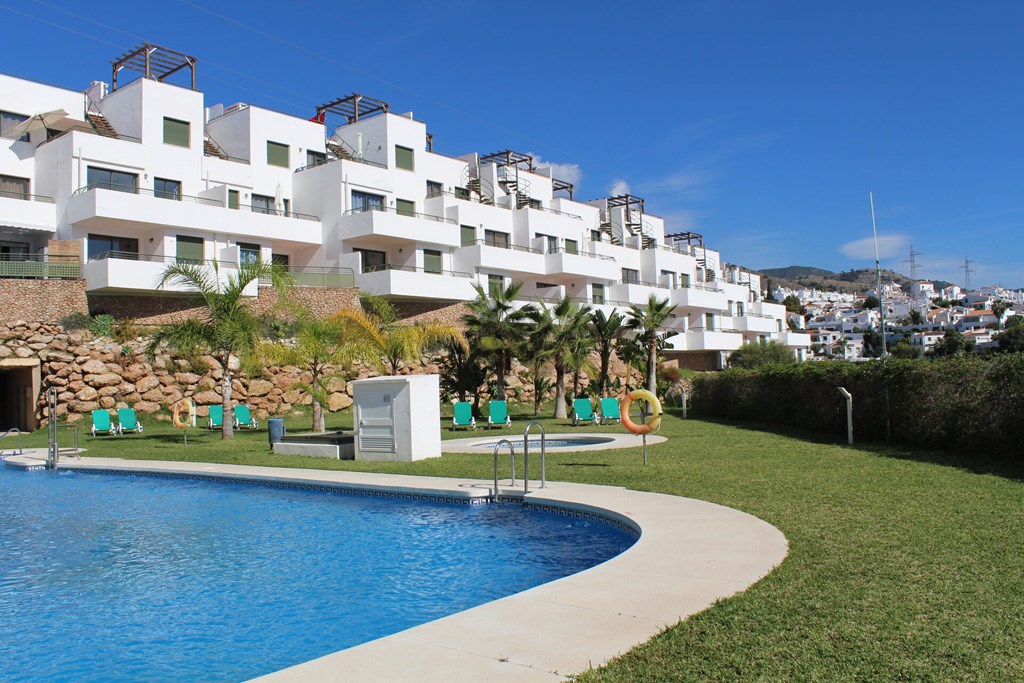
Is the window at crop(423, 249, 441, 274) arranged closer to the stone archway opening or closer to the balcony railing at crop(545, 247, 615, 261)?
the balcony railing at crop(545, 247, 615, 261)

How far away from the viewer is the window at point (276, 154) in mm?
37312

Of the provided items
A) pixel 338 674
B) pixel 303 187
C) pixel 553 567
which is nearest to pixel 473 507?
pixel 553 567

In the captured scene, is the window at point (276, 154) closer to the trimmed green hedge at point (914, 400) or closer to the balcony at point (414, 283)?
the balcony at point (414, 283)

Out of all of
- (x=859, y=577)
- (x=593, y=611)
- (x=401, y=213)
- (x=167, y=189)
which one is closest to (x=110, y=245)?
(x=167, y=189)

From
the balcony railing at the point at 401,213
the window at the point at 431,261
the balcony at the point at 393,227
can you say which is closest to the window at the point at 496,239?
the balcony railing at the point at 401,213

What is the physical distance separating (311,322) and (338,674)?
2194 cm

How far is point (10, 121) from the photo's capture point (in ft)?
102

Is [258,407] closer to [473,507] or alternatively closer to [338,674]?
[473,507]

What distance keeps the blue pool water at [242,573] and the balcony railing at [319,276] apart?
21.8m

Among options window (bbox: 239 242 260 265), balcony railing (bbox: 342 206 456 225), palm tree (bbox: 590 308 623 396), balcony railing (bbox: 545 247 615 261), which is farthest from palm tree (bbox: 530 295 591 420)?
balcony railing (bbox: 545 247 615 261)

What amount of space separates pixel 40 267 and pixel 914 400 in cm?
2804

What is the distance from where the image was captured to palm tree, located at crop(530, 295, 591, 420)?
29.6 meters

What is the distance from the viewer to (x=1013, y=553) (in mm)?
6980

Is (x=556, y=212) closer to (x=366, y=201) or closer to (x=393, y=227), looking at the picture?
(x=366, y=201)
